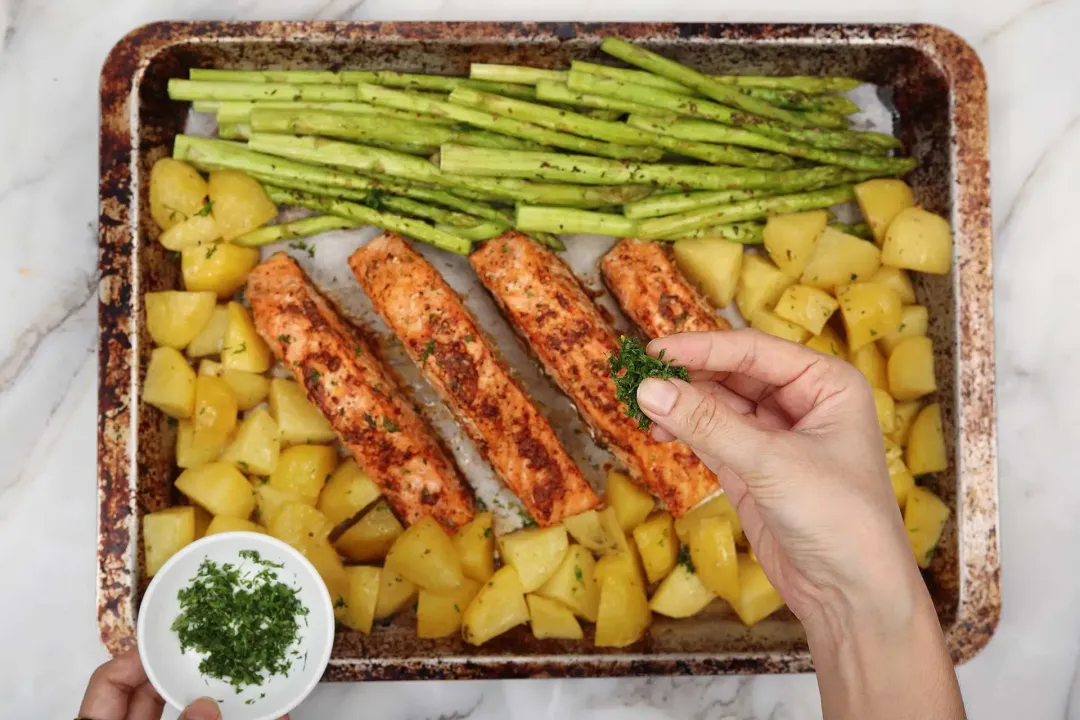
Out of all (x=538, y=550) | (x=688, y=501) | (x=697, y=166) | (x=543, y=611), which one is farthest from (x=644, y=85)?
(x=543, y=611)

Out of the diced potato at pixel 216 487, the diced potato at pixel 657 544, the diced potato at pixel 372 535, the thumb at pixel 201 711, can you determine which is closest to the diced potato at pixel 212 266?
the diced potato at pixel 216 487

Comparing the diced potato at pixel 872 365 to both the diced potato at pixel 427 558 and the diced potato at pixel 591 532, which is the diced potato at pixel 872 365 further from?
the diced potato at pixel 427 558

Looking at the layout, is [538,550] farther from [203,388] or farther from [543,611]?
[203,388]

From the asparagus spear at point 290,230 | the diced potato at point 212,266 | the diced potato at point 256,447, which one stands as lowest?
the diced potato at point 256,447

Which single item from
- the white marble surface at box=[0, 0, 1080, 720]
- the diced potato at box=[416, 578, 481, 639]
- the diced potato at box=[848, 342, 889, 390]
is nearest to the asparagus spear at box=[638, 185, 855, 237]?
the diced potato at box=[848, 342, 889, 390]

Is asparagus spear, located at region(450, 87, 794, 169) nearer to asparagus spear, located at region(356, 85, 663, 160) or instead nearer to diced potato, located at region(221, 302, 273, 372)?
asparagus spear, located at region(356, 85, 663, 160)

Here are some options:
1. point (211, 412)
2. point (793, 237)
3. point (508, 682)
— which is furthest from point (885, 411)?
point (211, 412)
